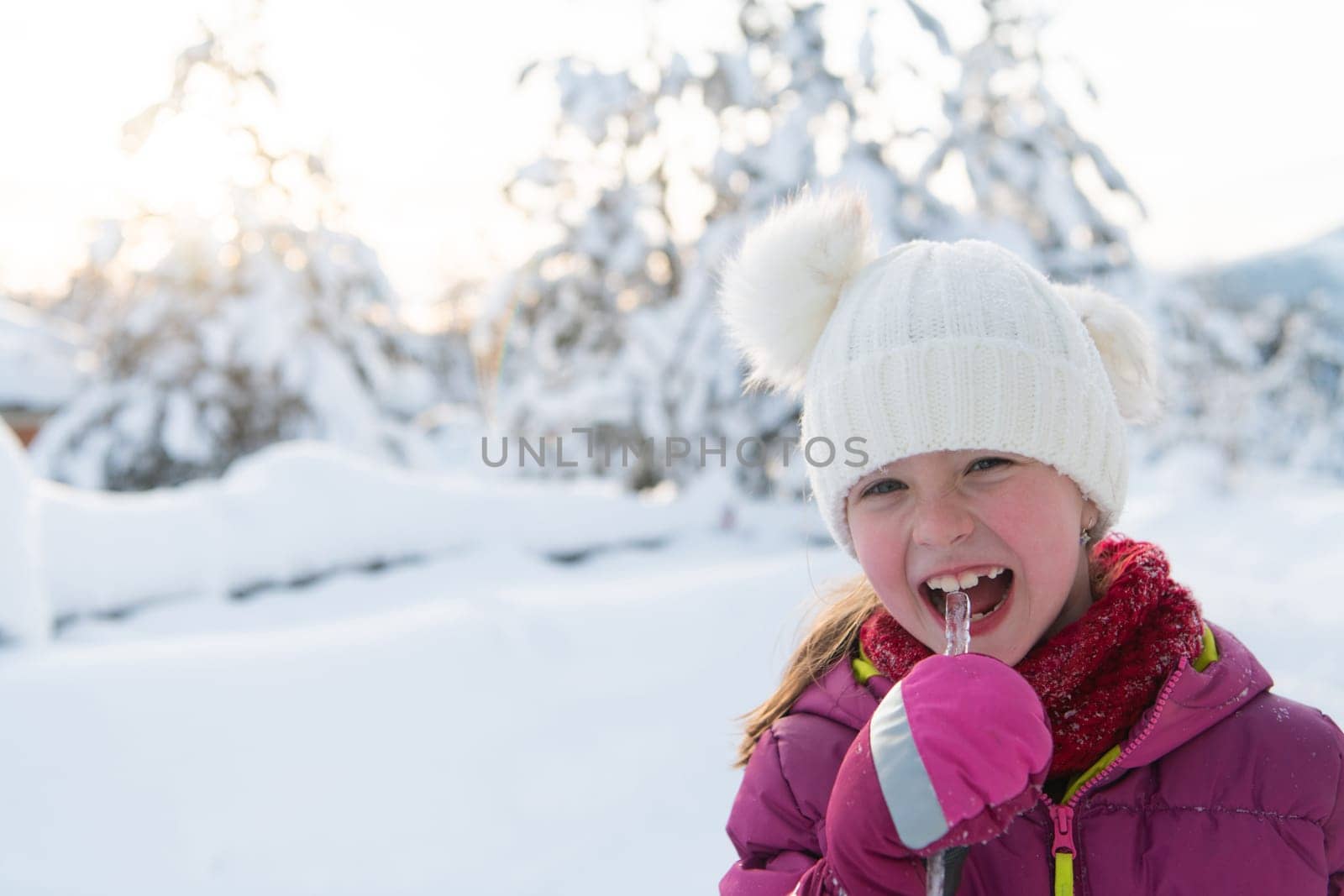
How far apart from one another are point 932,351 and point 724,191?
16.9 ft

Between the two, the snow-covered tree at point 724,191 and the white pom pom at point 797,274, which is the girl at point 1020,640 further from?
the snow-covered tree at point 724,191

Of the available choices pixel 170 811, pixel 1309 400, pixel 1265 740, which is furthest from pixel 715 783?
pixel 1309 400

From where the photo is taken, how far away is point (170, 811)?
2.26 metres

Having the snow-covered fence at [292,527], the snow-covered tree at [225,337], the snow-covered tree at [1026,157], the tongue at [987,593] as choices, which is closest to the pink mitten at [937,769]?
the tongue at [987,593]

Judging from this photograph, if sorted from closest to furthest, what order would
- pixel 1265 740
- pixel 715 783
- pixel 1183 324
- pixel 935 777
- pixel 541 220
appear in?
pixel 935 777, pixel 1265 740, pixel 715 783, pixel 541 220, pixel 1183 324

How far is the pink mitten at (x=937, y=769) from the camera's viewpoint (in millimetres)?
911

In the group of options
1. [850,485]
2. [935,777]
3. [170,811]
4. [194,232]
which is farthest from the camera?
[194,232]

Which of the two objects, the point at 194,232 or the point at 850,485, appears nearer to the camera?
the point at 850,485

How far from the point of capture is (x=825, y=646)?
1.51 metres

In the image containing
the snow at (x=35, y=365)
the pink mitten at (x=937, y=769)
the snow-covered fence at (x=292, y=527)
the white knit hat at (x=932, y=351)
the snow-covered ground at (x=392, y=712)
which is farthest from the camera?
the snow at (x=35, y=365)

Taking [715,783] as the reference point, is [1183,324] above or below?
above

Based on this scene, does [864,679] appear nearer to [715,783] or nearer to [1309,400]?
[715,783]

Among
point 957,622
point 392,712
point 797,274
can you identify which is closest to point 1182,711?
point 957,622

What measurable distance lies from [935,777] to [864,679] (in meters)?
0.46
